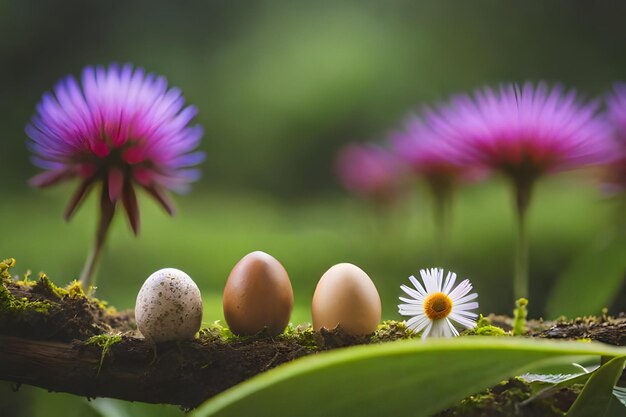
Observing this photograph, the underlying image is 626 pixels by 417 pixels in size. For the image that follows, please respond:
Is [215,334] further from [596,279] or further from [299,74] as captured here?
[299,74]

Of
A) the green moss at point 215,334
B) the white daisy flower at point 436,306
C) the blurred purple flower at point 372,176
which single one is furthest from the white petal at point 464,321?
the blurred purple flower at point 372,176

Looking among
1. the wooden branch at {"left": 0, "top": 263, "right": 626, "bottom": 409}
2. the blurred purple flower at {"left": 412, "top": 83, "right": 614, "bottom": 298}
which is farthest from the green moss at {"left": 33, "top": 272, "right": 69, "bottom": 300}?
the blurred purple flower at {"left": 412, "top": 83, "right": 614, "bottom": 298}

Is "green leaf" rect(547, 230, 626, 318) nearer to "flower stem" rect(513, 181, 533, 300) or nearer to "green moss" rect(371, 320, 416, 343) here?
"flower stem" rect(513, 181, 533, 300)

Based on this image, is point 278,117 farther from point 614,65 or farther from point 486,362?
point 486,362

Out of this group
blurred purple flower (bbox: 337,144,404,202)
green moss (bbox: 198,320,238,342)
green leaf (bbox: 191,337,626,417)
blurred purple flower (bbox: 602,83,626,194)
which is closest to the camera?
green leaf (bbox: 191,337,626,417)

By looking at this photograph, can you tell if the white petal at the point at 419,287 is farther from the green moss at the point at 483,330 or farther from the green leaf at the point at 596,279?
the green leaf at the point at 596,279

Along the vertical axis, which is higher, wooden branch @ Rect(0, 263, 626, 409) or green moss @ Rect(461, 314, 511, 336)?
green moss @ Rect(461, 314, 511, 336)

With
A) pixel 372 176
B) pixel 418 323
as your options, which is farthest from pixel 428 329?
pixel 372 176
